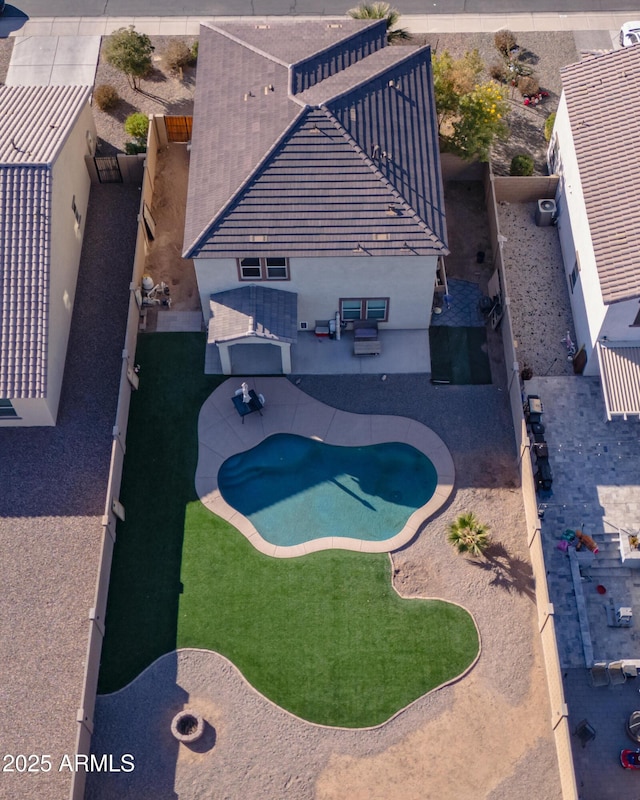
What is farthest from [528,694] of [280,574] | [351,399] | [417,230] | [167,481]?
[417,230]

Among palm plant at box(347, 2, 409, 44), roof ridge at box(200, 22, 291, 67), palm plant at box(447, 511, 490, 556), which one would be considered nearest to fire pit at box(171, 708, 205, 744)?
palm plant at box(447, 511, 490, 556)

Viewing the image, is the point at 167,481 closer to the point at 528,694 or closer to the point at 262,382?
the point at 262,382

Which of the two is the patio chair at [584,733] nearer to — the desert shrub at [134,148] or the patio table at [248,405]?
the patio table at [248,405]

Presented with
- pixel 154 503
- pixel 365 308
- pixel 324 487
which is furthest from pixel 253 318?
pixel 154 503

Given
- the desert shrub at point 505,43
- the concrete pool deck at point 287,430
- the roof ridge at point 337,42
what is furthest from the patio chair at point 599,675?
the desert shrub at point 505,43

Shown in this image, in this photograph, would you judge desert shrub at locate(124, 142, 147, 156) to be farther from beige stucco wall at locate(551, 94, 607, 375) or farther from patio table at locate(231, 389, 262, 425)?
beige stucco wall at locate(551, 94, 607, 375)

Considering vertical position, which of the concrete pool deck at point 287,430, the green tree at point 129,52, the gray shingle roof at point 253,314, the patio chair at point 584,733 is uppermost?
the green tree at point 129,52
